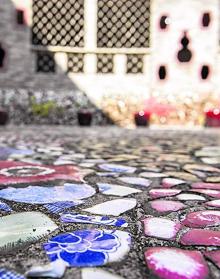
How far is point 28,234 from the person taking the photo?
1499 millimetres

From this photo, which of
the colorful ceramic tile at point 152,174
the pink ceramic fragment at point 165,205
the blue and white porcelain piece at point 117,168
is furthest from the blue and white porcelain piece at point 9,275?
the blue and white porcelain piece at point 117,168

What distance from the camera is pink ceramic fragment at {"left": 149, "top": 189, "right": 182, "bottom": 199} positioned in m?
2.24

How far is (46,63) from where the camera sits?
39.6ft

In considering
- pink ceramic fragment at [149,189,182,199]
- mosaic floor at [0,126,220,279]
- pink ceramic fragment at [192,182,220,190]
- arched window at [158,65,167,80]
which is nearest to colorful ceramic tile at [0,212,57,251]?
mosaic floor at [0,126,220,279]

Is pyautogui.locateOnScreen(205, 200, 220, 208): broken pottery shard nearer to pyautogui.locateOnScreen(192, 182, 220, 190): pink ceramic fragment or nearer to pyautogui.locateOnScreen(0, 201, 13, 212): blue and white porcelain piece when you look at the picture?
pyautogui.locateOnScreen(192, 182, 220, 190): pink ceramic fragment

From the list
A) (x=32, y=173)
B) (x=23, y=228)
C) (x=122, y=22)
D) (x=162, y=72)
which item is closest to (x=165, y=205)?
(x=23, y=228)

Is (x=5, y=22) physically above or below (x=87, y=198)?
A: above

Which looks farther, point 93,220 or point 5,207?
point 5,207

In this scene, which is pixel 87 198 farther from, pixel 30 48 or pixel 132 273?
pixel 30 48

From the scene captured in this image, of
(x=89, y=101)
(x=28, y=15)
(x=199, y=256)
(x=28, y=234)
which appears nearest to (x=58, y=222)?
(x=28, y=234)

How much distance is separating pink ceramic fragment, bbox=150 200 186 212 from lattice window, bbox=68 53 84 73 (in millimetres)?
10420

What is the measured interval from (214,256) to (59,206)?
2.90ft

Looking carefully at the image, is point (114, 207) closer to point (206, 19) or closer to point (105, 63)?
point (105, 63)

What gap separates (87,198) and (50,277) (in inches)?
39.1
